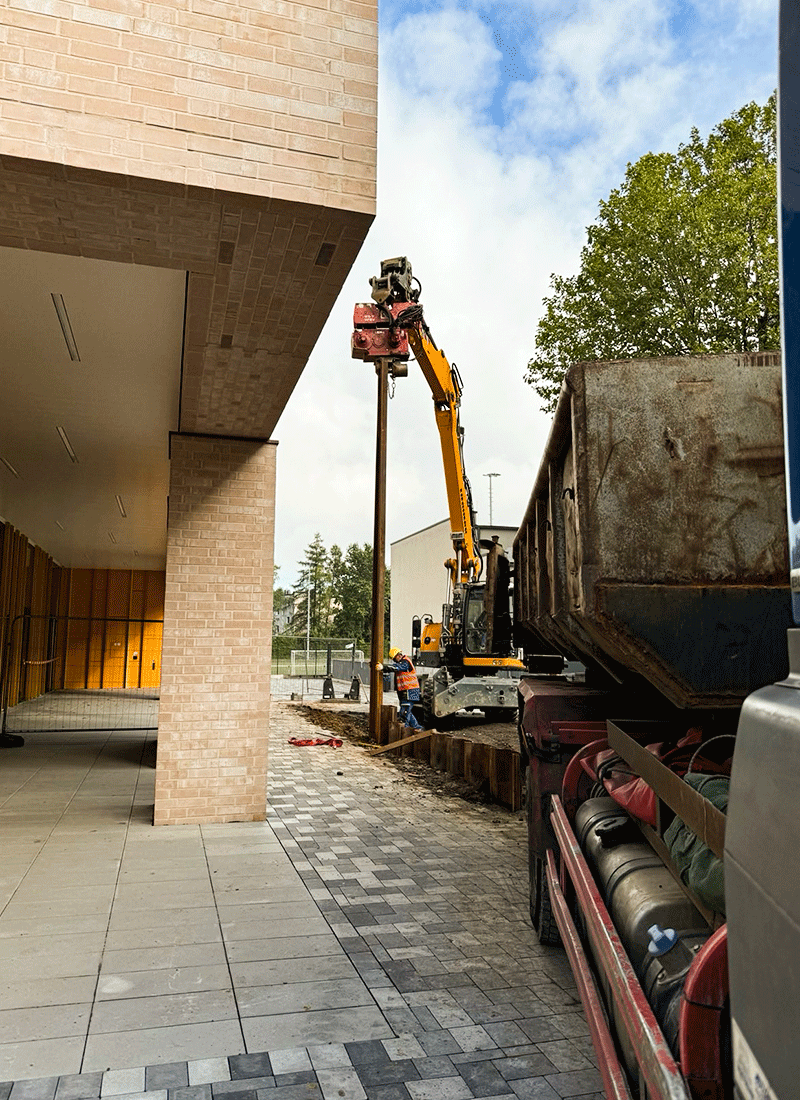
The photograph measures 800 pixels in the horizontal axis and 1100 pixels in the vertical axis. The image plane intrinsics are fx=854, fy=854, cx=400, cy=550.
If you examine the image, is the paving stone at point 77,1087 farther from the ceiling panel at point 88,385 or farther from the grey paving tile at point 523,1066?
the ceiling panel at point 88,385

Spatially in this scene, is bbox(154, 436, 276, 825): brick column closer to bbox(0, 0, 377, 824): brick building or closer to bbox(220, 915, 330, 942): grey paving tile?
bbox(0, 0, 377, 824): brick building

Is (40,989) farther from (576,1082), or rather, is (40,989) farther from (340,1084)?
(576,1082)

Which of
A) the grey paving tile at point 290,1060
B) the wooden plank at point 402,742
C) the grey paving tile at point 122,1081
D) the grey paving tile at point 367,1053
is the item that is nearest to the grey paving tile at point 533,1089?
the grey paving tile at point 367,1053

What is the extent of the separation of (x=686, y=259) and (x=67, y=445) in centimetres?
1171

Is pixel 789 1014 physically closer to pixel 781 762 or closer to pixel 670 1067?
pixel 781 762

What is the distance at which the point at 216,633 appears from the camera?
8094 millimetres

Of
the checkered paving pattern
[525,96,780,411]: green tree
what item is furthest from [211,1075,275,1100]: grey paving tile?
[525,96,780,411]: green tree

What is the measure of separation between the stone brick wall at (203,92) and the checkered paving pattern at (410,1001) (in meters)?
3.76

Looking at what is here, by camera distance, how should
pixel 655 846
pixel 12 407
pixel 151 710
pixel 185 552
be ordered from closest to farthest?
pixel 655 846 < pixel 185 552 < pixel 12 407 < pixel 151 710

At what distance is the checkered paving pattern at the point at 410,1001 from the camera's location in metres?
3.21

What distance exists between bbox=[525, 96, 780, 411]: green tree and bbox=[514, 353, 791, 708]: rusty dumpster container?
14172mm

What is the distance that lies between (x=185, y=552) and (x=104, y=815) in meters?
2.62

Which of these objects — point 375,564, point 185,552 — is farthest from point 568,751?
point 375,564

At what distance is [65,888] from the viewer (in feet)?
18.9
